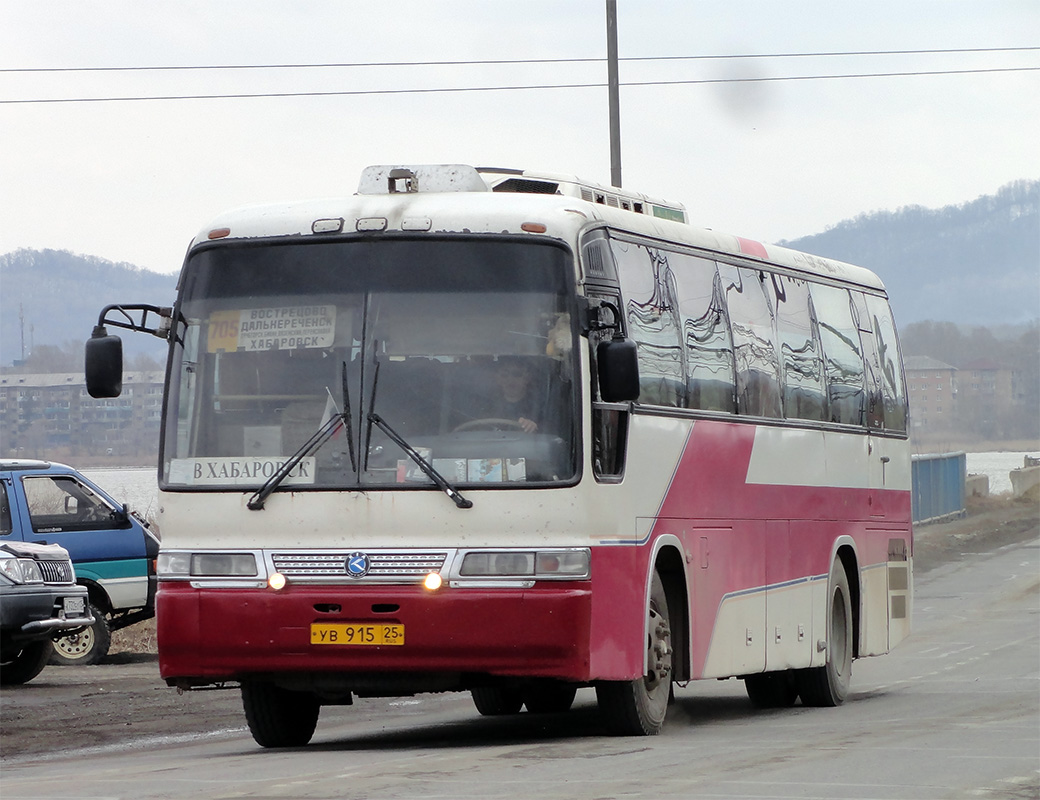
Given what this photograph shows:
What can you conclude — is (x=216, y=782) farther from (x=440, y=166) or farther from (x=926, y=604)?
(x=926, y=604)

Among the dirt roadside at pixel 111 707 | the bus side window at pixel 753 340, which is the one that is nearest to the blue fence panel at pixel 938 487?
the dirt roadside at pixel 111 707

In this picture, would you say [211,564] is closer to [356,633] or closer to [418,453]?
[356,633]

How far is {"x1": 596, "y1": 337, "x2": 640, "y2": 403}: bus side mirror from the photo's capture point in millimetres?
11344

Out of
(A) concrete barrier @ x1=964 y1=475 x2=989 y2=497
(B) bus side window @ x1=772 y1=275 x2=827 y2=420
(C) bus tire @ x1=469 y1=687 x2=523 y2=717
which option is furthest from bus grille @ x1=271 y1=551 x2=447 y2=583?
(A) concrete barrier @ x1=964 y1=475 x2=989 y2=497

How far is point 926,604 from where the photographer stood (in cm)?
3039

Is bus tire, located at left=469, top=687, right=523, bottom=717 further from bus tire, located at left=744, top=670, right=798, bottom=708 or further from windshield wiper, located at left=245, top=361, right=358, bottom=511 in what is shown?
windshield wiper, located at left=245, top=361, right=358, bottom=511

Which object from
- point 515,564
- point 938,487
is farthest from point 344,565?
point 938,487

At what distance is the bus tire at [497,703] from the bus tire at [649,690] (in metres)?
2.96

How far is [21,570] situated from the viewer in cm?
1856

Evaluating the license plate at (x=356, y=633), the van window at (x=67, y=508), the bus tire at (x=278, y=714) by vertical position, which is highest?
the van window at (x=67, y=508)

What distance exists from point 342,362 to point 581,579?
1833 mm

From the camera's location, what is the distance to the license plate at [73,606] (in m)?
18.7

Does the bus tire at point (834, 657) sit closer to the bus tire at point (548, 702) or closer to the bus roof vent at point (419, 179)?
the bus tire at point (548, 702)

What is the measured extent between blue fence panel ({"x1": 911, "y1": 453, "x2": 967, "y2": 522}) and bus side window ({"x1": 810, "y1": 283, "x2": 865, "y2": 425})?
33916 millimetres
